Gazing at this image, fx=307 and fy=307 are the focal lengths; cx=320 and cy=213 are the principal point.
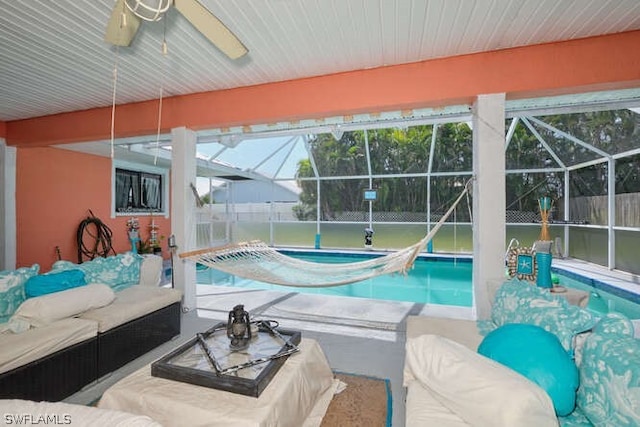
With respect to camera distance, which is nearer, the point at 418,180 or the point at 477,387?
the point at 477,387

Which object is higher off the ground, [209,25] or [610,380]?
[209,25]

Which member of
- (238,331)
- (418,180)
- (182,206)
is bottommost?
(238,331)

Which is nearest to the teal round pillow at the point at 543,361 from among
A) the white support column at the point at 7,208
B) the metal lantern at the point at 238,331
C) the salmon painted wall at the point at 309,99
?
the metal lantern at the point at 238,331

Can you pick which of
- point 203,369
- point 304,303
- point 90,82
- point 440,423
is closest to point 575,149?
point 304,303

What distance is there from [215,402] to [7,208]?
4.52 meters

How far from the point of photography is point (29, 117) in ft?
12.1

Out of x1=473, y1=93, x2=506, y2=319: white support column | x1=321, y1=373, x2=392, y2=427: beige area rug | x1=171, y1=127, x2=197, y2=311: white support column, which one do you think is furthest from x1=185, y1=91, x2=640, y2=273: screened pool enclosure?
x1=321, y1=373, x2=392, y2=427: beige area rug

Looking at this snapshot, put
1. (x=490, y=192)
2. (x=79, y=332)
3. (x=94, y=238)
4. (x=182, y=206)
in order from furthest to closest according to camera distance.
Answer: (x=94, y=238) → (x=182, y=206) → (x=490, y=192) → (x=79, y=332)

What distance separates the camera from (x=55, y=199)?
4430 millimetres

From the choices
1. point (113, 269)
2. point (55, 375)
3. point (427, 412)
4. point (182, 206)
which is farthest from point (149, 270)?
point (427, 412)

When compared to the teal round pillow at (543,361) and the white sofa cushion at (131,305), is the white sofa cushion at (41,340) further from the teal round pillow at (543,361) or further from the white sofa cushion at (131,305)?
the teal round pillow at (543,361)

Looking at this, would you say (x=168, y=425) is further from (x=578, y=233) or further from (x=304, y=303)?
(x=578, y=233)

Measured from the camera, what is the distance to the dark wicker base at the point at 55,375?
1396 millimetres

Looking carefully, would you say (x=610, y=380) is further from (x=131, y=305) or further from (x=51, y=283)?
(x=51, y=283)
